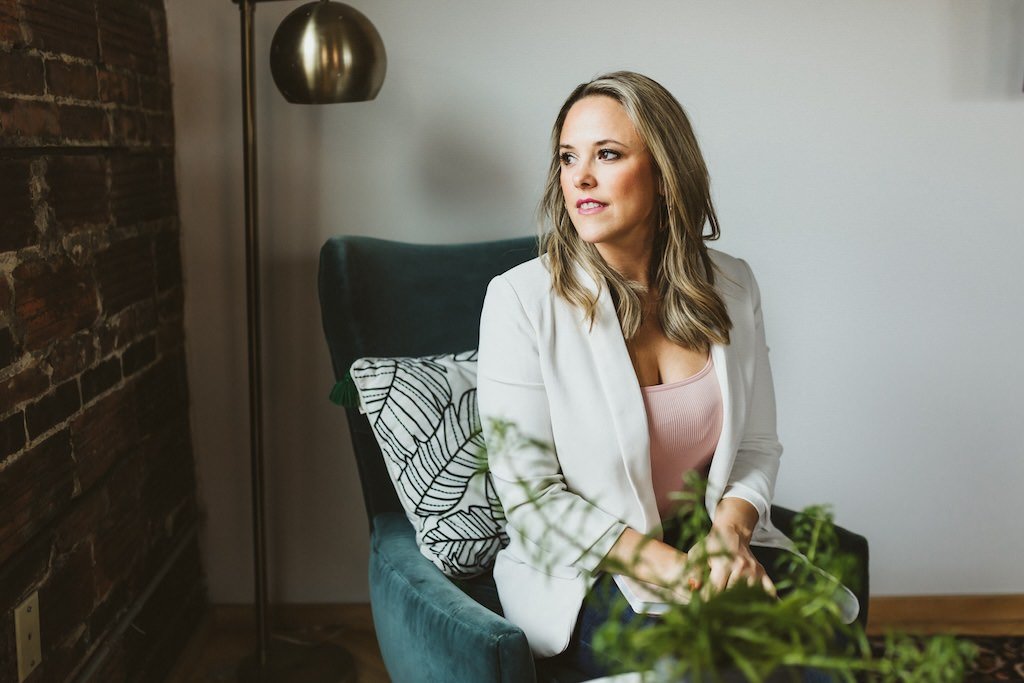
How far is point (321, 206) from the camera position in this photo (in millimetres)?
2117

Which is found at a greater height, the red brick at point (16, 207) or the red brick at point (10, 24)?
the red brick at point (10, 24)

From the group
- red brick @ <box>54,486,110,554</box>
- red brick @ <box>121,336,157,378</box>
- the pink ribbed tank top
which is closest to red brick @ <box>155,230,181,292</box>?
red brick @ <box>121,336,157,378</box>

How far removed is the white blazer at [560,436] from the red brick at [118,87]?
776mm

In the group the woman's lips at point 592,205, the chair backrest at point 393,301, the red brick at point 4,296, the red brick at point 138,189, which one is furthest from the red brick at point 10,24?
the woman's lips at point 592,205

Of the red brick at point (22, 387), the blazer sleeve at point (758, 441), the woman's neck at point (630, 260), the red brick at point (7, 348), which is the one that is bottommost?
the blazer sleeve at point (758, 441)

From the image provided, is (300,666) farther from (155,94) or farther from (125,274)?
(155,94)

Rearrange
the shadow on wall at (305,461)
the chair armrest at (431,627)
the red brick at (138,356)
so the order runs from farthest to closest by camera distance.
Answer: the shadow on wall at (305,461) → the red brick at (138,356) → the chair armrest at (431,627)

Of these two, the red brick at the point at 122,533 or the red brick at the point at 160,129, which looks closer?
the red brick at the point at 122,533


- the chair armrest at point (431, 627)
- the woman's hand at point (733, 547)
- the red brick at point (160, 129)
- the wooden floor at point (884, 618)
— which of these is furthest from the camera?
the wooden floor at point (884, 618)

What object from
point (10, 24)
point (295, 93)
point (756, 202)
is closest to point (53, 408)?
point (10, 24)

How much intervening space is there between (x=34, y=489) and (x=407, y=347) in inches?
26.0

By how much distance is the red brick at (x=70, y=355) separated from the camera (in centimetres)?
153

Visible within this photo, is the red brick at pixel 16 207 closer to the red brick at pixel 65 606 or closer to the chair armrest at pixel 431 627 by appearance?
the red brick at pixel 65 606

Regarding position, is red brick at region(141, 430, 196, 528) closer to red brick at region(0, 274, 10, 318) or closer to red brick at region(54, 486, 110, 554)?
red brick at region(54, 486, 110, 554)
